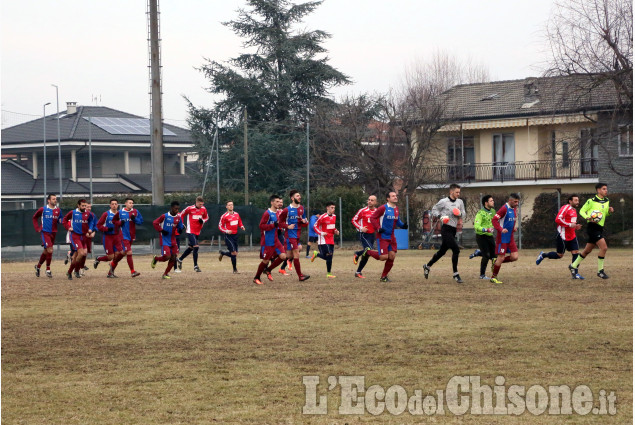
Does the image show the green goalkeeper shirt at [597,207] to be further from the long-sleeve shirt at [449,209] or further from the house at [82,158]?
the house at [82,158]

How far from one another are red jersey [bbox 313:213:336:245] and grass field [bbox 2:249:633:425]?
317 centimetres

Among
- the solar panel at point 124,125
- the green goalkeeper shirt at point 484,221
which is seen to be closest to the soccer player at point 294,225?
the green goalkeeper shirt at point 484,221

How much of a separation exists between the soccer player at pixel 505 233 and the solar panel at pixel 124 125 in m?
45.7

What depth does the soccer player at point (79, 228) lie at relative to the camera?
23.1 m

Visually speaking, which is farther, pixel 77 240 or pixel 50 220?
pixel 50 220

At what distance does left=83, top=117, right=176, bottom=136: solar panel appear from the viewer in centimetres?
6316

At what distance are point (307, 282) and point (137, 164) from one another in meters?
45.3

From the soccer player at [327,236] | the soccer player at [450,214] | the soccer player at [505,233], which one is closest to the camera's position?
the soccer player at [450,214]

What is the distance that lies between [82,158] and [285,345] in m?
52.9

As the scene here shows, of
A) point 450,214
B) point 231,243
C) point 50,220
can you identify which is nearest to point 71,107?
point 50,220

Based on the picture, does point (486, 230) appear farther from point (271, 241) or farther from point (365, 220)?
point (271, 241)

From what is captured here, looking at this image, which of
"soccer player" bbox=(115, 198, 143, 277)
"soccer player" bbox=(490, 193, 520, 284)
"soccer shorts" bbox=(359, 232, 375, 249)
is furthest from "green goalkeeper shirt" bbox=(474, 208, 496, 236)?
"soccer player" bbox=(115, 198, 143, 277)

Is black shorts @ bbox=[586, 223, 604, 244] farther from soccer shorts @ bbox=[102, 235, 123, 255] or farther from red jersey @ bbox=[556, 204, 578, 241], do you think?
soccer shorts @ bbox=[102, 235, 123, 255]

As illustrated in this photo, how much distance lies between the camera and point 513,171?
1983 inches
